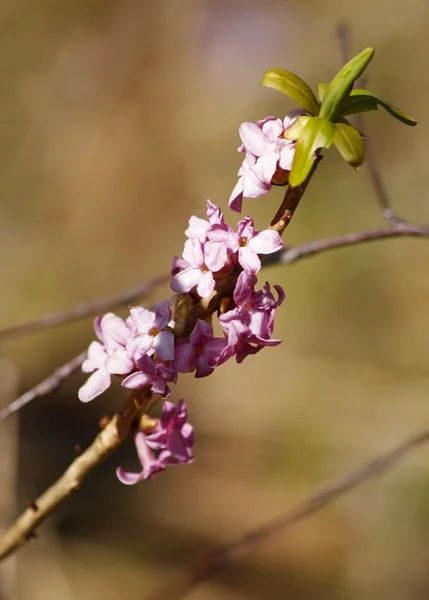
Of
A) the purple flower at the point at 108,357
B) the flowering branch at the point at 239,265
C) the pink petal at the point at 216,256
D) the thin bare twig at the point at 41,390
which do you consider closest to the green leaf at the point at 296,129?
the flowering branch at the point at 239,265

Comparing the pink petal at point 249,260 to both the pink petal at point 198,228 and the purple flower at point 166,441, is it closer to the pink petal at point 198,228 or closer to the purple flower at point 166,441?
the pink petal at point 198,228

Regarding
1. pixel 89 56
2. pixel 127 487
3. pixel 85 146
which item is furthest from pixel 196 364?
pixel 89 56

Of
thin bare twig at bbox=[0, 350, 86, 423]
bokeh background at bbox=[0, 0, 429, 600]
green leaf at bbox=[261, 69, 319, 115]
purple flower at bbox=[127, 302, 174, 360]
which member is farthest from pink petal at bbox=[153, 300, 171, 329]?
bokeh background at bbox=[0, 0, 429, 600]

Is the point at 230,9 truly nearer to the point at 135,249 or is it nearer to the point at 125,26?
the point at 125,26

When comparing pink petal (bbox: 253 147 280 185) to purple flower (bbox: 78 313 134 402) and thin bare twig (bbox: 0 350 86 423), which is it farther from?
thin bare twig (bbox: 0 350 86 423)

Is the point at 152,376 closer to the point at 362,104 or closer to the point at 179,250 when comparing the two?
the point at 362,104

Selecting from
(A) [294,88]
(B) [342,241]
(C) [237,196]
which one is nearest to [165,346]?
(C) [237,196]

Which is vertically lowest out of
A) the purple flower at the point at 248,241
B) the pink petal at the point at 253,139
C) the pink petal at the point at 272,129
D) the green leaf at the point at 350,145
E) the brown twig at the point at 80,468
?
the brown twig at the point at 80,468
